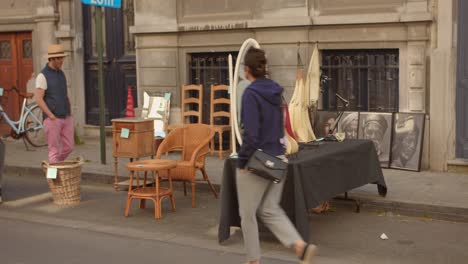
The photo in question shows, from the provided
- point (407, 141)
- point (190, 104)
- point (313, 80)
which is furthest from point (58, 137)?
point (407, 141)

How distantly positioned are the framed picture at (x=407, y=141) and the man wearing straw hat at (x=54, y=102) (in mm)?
4861

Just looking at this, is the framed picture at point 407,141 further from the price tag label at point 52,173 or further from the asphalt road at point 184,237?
the price tag label at point 52,173

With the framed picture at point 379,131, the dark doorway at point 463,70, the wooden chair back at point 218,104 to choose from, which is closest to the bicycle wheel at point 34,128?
the wooden chair back at point 218,104

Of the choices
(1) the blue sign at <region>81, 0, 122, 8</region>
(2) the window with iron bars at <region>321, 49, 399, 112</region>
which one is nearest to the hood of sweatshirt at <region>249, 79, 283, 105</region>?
(2) the window with iron bars at <region>321, 49, 399, 112</region>

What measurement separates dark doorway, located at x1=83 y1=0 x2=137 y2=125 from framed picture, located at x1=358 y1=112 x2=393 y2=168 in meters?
5.32

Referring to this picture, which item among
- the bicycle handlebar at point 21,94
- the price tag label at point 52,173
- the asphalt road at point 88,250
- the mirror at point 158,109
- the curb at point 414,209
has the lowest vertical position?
the asphalt road at point 88,250

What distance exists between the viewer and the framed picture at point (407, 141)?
1043cm

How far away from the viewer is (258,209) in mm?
5742

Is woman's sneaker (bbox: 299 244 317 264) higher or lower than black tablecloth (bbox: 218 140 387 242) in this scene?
lower

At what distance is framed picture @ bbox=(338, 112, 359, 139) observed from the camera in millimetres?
11070

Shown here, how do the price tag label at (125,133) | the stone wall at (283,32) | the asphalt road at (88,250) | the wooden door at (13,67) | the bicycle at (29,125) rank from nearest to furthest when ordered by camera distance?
the asphalt road at (88,250) < the price tag label at (125,133) < the stone wall at (283,32) < the bicycle at (29,125) < the wooden door at (13,67)

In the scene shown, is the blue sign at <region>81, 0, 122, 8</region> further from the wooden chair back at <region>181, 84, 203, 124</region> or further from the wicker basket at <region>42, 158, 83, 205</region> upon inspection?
the wicker basket at <region>42, 158, 83, 205</region>

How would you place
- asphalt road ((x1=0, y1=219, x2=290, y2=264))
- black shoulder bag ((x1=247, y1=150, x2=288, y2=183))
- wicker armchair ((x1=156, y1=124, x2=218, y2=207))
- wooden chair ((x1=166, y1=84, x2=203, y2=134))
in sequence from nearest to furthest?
black shoulder bag ((x1=247, y1=150, x2=288, y2=183))
asphalt road ((x1=0, y1=219, x2=290, y2=264))
wicker armchair ((x1=156, y1=124, x2=218, y2=207))
wooden chair ((x1=166, y1=84, x2=203, y2=134))

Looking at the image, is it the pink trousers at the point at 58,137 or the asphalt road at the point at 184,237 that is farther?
the pink trousers at the point at 58,137
